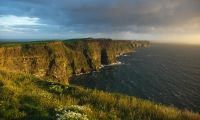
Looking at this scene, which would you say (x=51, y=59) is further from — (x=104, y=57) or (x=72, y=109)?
(x=72, y=109)

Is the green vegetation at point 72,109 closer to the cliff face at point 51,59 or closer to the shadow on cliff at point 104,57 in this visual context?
the cliff face at point 51,59

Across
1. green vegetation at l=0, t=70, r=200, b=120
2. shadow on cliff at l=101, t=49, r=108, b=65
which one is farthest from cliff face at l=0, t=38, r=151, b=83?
green vegetation at l=0, t=70, r=200, b=120

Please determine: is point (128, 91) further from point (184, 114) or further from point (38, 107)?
point (38, 107)

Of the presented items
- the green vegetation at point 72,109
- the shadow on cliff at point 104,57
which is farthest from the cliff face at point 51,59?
the green vegetation at point 72,109

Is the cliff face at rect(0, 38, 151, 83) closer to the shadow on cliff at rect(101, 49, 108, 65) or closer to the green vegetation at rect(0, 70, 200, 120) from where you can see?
the shadow on cliff at rect(101, 49, 108, 65)

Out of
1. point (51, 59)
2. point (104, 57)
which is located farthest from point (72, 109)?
point (104, 57)

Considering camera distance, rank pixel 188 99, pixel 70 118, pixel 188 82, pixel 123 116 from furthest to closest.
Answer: pixel 188 82, pixel 188 99, pixel 123 116, pixel 70 118

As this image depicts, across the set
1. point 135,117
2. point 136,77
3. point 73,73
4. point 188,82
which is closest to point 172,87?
point 188,82

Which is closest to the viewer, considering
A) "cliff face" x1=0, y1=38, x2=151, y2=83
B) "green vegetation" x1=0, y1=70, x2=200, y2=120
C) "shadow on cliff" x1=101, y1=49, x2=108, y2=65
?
"green vegetation" x1=0, y1=70, x2=200, y2=120
